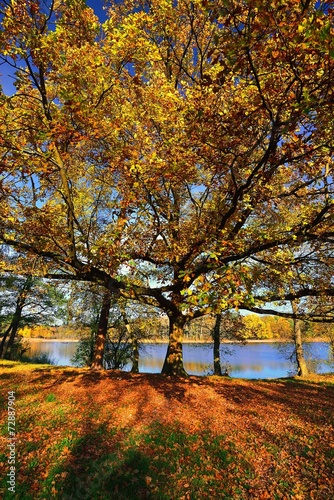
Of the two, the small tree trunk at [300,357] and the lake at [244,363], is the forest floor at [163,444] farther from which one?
the lake at [244,363]

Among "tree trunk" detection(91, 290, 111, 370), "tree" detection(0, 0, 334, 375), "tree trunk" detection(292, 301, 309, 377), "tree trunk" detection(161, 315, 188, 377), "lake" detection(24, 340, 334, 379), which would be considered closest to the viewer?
"tree" detection(0, 0, 334, 375)

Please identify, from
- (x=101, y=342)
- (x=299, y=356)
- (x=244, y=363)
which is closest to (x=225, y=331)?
(x=299, y=356)

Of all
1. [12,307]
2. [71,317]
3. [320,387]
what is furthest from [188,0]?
[12,307]

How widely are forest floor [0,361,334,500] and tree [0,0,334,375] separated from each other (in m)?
3.34

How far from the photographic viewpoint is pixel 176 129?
10055 millimetres

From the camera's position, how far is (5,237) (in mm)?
9594

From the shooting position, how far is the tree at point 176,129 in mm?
5301

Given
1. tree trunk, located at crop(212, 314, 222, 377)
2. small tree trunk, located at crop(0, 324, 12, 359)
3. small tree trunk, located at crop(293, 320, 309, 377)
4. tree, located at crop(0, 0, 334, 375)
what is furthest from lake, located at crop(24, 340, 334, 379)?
tree, located at crop(0, 0, 334, 375)

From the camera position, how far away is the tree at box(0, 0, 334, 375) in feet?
17.4

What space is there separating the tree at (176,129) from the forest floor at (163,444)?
334 cm

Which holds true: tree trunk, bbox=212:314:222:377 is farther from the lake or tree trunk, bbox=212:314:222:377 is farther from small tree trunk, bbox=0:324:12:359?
small tree trunk, bbox=0:324:12:359

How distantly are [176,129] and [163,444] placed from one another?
30.8ft

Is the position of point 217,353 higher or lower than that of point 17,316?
lower

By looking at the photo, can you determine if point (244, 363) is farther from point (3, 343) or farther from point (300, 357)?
point (3, 343)
